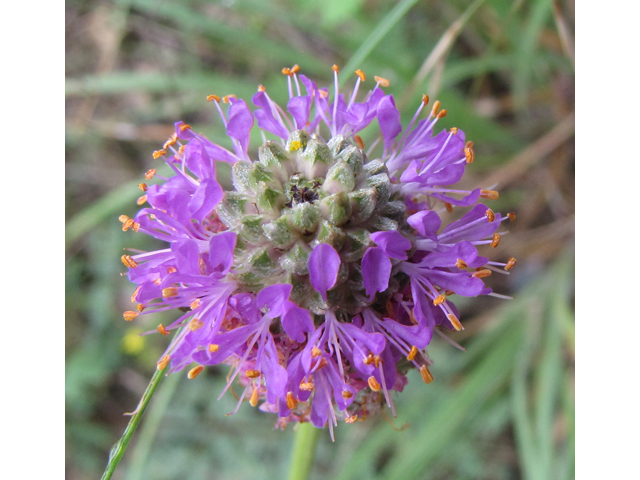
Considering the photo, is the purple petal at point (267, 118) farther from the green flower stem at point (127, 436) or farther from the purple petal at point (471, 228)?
the green flower stem at point (127, 436)

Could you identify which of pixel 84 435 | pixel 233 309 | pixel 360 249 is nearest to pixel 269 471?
pixel 84 435

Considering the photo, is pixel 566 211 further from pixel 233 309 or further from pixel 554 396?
pixel 233 309

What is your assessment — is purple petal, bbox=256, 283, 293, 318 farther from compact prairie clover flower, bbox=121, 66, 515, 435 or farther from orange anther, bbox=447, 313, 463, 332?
orange anther, bbox=447, 313, 463, 332

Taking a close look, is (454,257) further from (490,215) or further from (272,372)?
(272,372)

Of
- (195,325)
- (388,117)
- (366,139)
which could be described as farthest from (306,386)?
(366,139)

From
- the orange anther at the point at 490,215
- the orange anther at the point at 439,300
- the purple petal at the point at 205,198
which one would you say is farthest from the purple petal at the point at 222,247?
the orange anther at the point at 490,215

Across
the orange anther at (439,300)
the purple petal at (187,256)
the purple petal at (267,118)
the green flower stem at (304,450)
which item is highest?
the purple petal at (267,118)
